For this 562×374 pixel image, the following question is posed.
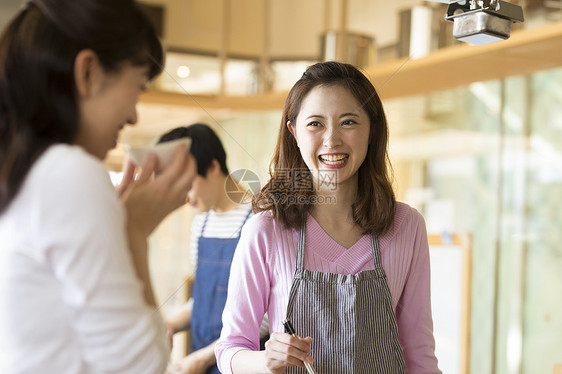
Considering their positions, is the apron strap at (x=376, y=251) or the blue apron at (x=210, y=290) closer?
the apron strap at (x=376, y=251)

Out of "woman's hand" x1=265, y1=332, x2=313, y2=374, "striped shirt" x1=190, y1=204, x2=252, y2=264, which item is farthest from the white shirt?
"striped shirt" x1=190, y1=204, x2=252, y2=264

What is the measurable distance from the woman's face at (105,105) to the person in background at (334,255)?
40 cm

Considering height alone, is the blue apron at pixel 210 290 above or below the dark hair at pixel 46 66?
below

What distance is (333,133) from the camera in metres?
0.86

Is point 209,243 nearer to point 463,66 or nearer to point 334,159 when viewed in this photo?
point 334,159

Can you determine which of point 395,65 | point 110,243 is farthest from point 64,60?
point 395,65

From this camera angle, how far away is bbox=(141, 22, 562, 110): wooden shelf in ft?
4.30

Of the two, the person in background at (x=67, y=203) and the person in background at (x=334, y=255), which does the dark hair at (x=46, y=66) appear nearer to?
the person in background at (x=67, y=203)

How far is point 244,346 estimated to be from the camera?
2.73 ft

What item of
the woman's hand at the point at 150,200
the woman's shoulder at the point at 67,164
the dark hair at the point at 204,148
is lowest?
the woman's hand at the point at 150,200

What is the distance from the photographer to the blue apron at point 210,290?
4.00 ft

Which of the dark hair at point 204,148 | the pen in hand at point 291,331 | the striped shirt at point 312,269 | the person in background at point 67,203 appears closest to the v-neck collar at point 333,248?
the striped shirt at point 312,269

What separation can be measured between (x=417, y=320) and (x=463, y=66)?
0.93 metres

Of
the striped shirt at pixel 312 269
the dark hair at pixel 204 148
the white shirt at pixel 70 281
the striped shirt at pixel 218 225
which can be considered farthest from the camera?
the striped shirt at pixel 218 225
